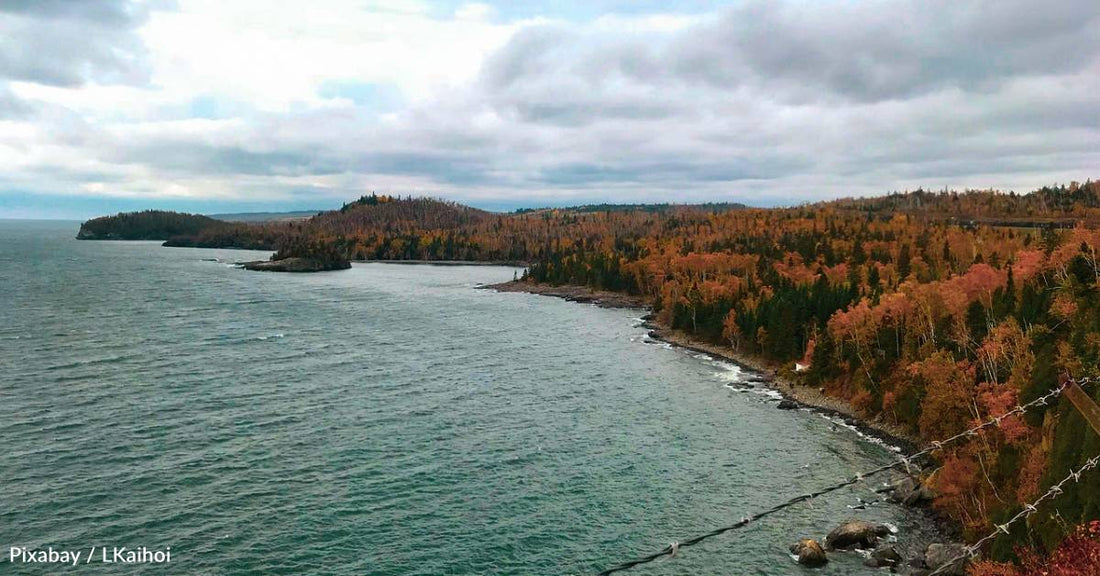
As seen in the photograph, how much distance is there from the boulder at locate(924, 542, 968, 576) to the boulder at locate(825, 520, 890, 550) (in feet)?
11.9

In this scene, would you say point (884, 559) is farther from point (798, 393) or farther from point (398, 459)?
point (798, 393)

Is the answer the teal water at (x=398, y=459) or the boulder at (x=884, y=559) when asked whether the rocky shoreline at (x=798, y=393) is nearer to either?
the teal water at (x=398, y=459)

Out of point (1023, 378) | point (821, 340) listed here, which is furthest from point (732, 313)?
point (1023, 378)

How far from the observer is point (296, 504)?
5225cm

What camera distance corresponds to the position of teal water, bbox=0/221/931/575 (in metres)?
46.7

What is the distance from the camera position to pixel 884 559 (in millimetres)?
46625

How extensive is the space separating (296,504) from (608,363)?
6855cm

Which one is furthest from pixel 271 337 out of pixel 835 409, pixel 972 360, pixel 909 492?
pixel 972 360

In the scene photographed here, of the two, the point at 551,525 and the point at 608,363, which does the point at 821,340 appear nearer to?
the point at 608,363

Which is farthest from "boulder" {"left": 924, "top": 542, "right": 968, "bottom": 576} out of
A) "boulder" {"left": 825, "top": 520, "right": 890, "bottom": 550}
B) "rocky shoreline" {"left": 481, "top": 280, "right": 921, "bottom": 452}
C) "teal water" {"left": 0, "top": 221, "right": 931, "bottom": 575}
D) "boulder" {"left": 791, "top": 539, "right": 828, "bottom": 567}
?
"rocky shoreline" {"left": 481, "top": 280, "right": 921, "bottom": 452}

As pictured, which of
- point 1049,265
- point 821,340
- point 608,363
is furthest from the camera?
point 608,363

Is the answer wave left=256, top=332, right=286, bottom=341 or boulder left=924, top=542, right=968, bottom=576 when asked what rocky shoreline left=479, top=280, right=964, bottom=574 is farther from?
wave left=256, top=332, right=286, bottom=341

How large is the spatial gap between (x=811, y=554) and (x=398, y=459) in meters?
36.5

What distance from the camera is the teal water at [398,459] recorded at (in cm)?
4672
